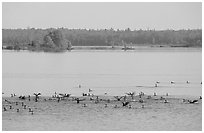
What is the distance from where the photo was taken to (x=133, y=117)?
1955 cm

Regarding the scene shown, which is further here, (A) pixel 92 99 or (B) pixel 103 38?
(B) pixel 103 38

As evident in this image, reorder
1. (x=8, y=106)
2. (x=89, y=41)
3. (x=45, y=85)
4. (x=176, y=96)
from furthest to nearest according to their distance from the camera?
(x=89, y=41)
(x=45, y=85)
(x=176, y=96)
(x=8, y=106)

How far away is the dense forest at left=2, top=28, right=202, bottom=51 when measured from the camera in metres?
94.0

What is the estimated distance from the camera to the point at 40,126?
17859 millimetres

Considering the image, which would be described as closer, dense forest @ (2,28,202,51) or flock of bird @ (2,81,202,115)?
flock of bird @ (2,81,202,115)

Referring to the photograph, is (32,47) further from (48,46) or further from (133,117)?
(133,117)

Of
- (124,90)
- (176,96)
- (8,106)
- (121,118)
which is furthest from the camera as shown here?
(124,90)

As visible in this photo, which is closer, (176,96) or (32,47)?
(176,96)

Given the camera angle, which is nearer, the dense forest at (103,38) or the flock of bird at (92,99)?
the flock of bird at (92,99)

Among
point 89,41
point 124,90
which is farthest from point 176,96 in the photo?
point 89,41

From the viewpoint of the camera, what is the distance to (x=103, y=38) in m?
116

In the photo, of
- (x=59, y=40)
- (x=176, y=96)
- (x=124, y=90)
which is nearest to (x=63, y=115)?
(x=176, y=96)

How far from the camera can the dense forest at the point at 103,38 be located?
94000 mm

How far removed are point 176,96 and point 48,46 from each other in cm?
6018
